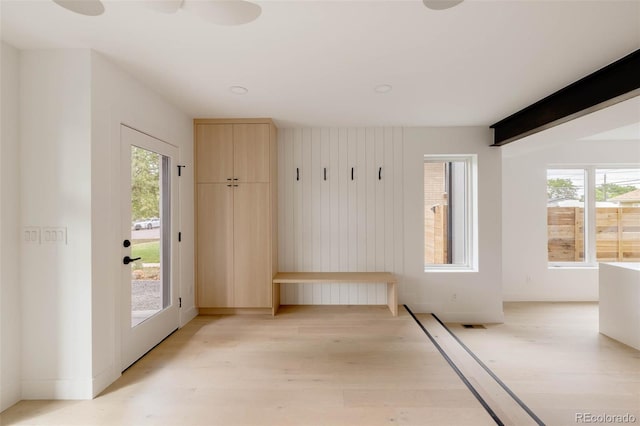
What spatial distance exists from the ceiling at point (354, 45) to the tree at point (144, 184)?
2.12 ft

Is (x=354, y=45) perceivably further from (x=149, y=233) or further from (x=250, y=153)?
(x=149, y=233)

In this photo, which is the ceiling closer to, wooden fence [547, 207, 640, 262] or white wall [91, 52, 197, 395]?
white wall [91, 52, 197, 395]

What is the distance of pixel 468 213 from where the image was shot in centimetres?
407

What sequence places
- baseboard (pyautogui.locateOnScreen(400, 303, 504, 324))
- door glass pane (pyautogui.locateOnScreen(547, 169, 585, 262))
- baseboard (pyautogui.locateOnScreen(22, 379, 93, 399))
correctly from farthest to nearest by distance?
door glass pane (pyautogui.locateOnScreen(547, 169, 585, 262)) < baseboard (pyautogui.locateOnScreen(400, 303, 504, 324)) < baseboard (pyautogui.locateOnScreen(22, 379, 93, 399))

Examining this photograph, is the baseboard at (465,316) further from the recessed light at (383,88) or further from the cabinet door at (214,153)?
the cabinet door at (214,153)

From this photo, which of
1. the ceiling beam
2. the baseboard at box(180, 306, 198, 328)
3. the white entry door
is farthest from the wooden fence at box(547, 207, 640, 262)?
the white entry door

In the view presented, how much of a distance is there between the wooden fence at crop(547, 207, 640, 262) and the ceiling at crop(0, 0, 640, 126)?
308cm

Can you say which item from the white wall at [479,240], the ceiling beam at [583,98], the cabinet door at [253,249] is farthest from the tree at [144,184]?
the ceiling beam at [583,98]

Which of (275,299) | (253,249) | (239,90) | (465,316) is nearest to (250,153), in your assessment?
(239,90)

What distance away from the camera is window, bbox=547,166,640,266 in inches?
188

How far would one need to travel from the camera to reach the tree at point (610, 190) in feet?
15.8

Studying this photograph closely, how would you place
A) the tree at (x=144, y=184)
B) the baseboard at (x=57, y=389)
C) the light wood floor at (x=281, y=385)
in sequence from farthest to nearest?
the tree at (x=144, y=184) → the baseboard at (x=57, y=389) → the light wood floor at (x=281, y=385)

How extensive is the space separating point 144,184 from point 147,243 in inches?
21.5

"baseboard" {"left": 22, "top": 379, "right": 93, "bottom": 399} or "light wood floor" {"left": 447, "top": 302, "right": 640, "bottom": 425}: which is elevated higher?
"baseboard" {"left": 22, "top": 379, "right": 93, "bottom": 399}
